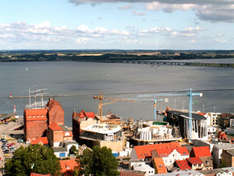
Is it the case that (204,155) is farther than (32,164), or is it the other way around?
(204,155)

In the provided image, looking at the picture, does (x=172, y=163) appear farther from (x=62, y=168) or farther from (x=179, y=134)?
(x=179, y=134)

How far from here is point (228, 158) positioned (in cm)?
2428

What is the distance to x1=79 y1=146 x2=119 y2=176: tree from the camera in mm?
20172

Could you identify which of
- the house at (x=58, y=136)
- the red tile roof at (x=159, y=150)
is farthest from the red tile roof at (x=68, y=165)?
the house at (x=58, y=136)

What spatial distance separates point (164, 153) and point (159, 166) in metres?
2.31

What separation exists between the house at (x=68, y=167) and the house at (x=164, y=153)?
477cm

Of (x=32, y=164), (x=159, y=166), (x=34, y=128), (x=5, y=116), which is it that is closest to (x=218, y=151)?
(x=159, y=166)

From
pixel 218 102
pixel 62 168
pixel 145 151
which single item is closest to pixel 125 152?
pixel 145 151

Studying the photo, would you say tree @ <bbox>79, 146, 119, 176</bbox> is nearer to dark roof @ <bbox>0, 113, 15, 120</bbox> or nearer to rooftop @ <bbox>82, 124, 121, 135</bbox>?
rooftop @ <bbox>82, 124, 121, 135</bbox>

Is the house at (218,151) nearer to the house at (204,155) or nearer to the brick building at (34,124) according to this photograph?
the house at (204,155)

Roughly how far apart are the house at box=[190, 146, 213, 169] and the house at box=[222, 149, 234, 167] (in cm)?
81

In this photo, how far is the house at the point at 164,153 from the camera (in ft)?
81.4

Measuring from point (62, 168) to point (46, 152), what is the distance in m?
1.48

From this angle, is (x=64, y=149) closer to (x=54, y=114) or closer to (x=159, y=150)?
(x=54, y=114)
